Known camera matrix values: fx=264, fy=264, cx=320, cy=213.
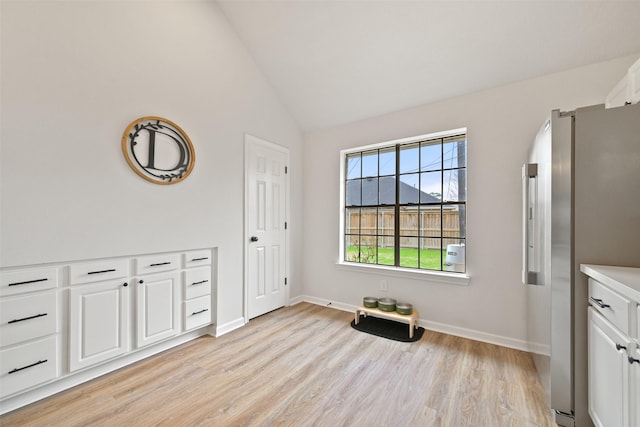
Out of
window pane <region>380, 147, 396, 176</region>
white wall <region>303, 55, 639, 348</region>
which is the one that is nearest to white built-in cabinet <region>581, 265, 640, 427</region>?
white wall <region>303, 55, 639, 348</region>

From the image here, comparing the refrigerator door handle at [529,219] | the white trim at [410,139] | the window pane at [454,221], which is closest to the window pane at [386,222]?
the window pane at [454,221]

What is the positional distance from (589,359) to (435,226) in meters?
1.71

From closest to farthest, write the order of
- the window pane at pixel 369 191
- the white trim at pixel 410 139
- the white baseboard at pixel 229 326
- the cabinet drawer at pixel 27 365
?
the cabinet drawer at pixel 27 365 < the white baseboard at pixel 229 326 < the white trim at pixel 410 139 < the window pane at pixel 369 191

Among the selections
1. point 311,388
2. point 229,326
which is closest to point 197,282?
point 229,326

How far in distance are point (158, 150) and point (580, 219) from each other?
2980mm

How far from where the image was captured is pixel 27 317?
1.65m

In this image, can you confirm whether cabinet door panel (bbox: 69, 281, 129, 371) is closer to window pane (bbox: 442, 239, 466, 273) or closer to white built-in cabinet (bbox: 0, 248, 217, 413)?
white built-in cabinet (bbox: 0, 248, 217, 413)

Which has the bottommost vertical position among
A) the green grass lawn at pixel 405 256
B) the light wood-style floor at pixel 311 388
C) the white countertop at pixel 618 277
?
the light wood-style floor at pixel 311 388

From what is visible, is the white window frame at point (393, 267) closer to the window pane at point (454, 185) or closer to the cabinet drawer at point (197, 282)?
the window pane at point (454, 185)

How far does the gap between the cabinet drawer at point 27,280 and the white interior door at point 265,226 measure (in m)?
1.57

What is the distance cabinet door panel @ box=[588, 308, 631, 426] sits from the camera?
1071 millimetres

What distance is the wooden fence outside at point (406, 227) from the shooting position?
2898mm

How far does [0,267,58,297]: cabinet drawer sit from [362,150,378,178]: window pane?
10.1 feet

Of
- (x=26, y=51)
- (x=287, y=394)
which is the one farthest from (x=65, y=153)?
(x=287, y=394)
